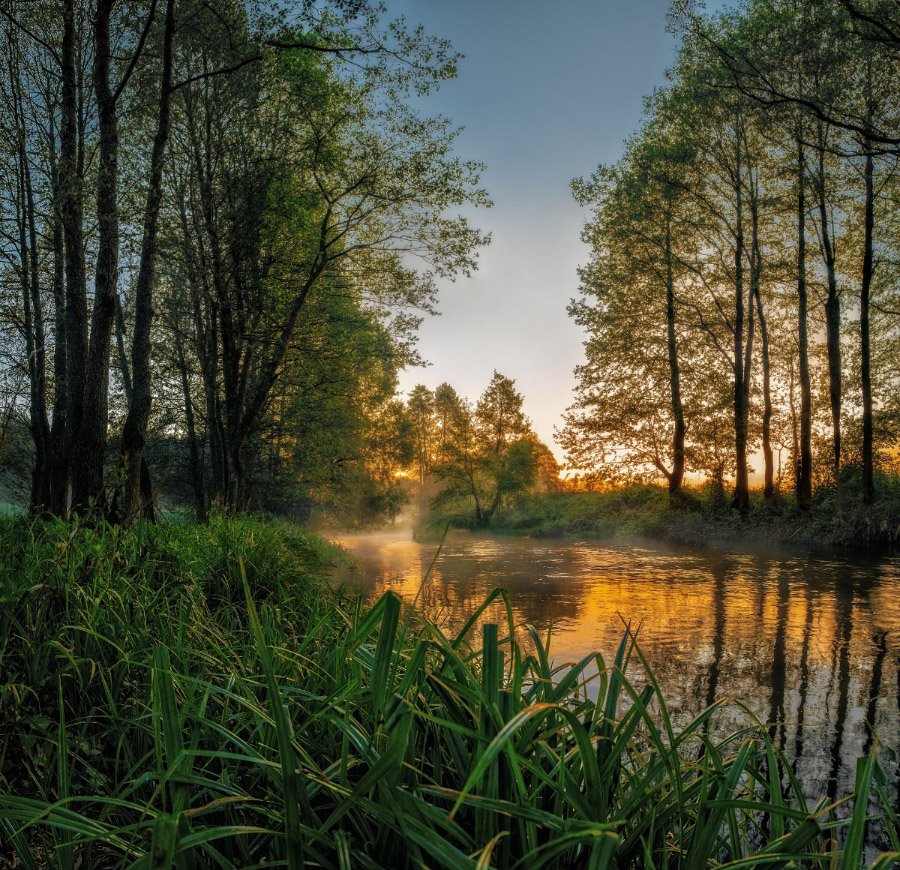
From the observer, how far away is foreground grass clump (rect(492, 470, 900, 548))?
627 inches

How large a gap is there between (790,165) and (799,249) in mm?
2896

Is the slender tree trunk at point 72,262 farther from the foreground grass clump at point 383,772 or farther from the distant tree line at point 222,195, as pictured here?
the foreground grass clump at point 383,772

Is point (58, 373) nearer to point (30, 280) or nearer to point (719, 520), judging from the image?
point (30, 280)

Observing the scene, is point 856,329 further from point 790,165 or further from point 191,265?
point 191,265

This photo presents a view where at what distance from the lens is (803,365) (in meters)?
19.7

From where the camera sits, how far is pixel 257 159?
14078 mm

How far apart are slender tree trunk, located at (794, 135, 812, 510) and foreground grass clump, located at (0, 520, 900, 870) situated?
1812 centimetres

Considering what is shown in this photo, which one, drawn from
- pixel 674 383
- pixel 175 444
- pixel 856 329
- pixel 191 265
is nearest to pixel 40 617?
pixel 191 265

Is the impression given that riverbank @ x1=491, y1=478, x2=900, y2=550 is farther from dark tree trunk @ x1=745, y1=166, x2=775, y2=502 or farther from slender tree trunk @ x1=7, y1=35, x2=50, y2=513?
slender tree trunk @ x1=7, y1=35, x2=50, y2=513

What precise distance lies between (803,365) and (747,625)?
49.6 ft

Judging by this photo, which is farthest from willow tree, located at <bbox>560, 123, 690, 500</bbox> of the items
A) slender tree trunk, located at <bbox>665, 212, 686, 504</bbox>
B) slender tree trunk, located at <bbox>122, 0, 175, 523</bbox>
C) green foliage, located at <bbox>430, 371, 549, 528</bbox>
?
slender tree trunk, located at <bbox>122, 0, 175, 523</bbox>

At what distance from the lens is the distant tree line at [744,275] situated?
17234 millimetres

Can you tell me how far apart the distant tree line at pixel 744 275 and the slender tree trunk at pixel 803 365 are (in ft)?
0.21

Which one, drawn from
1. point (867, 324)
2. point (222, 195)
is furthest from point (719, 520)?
point (222, 195)
